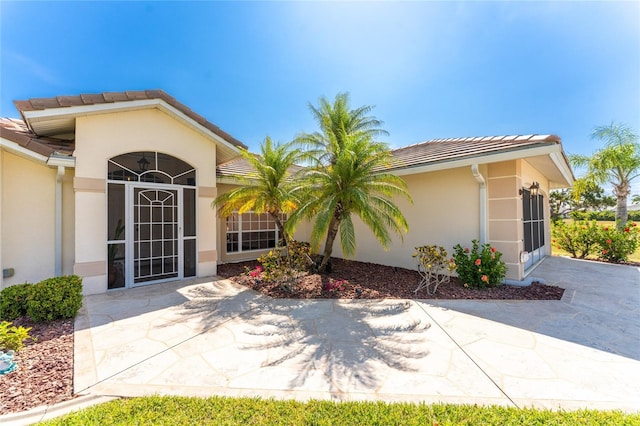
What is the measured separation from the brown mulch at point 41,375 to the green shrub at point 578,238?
66.1 feet

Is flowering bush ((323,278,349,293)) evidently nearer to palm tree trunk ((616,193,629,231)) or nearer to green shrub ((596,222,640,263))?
green shrub ((596,222,640,263))

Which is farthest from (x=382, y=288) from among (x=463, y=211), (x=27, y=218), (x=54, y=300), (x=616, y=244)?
→ (x=616, y=244)

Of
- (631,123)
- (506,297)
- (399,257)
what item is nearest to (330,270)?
(399,257)

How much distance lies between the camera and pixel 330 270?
10.1 metres

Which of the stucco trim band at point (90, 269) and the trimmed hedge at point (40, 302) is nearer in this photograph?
the trimmed hedge at point (40, 302)

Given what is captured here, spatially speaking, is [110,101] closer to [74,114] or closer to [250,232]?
[74,114]

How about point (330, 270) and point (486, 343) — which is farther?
point (330, 270)

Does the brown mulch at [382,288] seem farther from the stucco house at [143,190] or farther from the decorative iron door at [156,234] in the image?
the decorative iron door at [156,234]

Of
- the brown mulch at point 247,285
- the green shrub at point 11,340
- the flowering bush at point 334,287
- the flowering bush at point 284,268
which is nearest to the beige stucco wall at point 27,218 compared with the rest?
the brown mulch at point 247,285

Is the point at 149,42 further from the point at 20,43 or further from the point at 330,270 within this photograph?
the point at 330,270

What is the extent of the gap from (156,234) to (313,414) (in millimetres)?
8155

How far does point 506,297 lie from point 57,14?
15522 mm

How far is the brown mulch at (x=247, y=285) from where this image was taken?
335 cm

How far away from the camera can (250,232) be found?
1322cm
